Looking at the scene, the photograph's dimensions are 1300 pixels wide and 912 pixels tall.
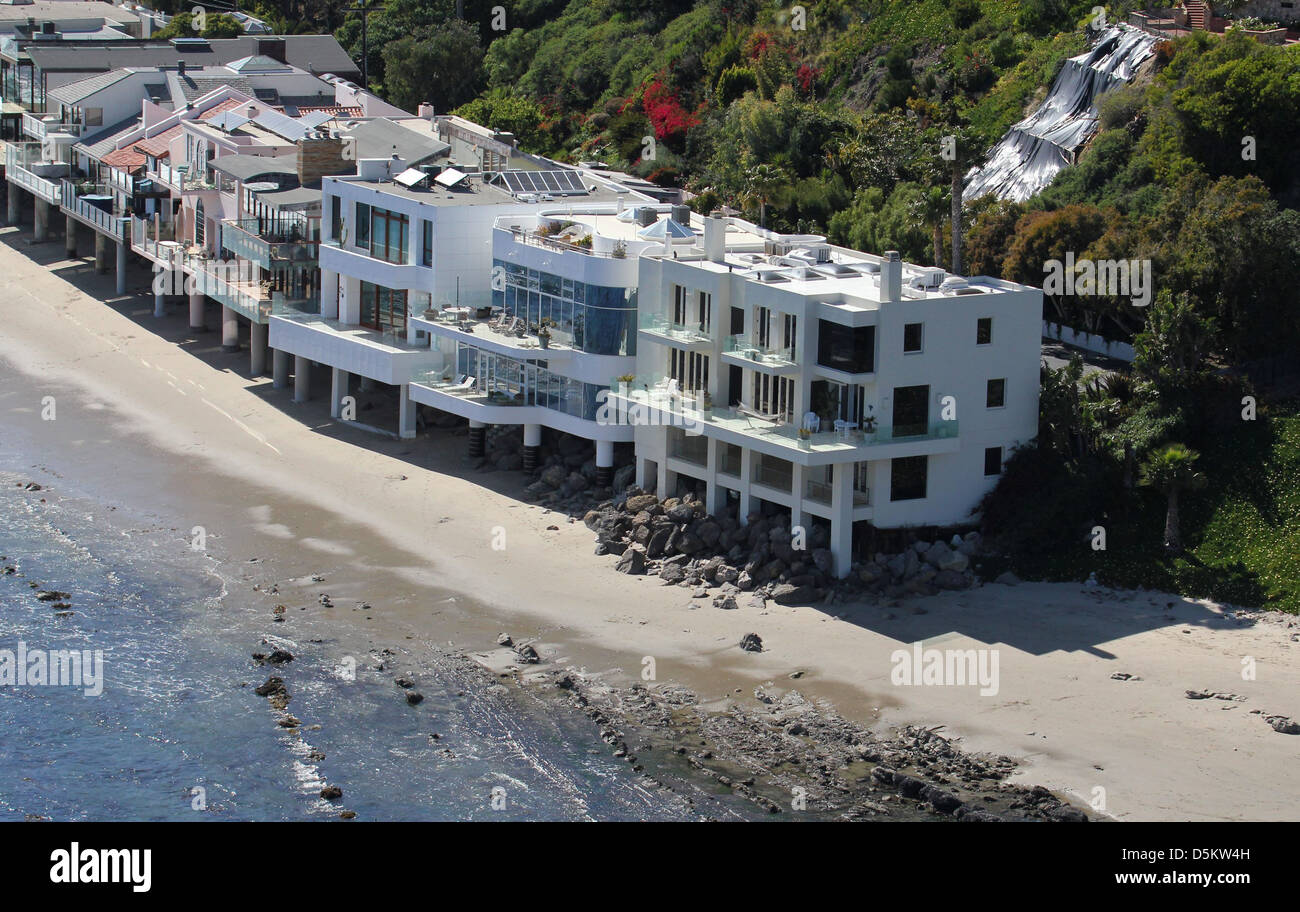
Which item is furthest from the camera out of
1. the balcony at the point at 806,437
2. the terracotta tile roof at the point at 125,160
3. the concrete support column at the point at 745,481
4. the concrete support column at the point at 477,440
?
A: the terracotta tile roof at the point at 125,160

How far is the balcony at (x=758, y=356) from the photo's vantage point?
191 ft

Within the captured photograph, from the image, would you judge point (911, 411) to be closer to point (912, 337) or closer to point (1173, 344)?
point (912, 337)

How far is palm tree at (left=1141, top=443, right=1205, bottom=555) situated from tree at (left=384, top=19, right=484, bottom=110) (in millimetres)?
65304

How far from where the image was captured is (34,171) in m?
98.0

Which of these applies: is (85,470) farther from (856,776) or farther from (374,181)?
(856,776)

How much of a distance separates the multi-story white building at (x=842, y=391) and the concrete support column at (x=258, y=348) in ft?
71.3

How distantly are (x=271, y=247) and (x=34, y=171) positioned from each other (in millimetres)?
26926

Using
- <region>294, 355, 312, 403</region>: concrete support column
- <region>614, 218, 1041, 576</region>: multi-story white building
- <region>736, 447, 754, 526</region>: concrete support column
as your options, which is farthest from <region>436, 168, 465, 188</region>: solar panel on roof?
<region>736, 447, 754, 526</region>: concrete support column

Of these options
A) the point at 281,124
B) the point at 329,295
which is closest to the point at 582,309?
the point at 329,295

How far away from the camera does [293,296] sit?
77562mm

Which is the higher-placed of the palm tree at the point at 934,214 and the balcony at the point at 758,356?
the palm tree at the point at 934,214

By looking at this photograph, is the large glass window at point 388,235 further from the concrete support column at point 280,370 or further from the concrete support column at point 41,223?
the concrete support column at point 41,223

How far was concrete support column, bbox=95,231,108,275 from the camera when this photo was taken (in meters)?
93.4

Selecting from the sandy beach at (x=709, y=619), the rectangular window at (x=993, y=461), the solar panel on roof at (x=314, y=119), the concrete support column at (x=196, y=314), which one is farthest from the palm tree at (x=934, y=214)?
the concrete support column at (x=196, y=314)
